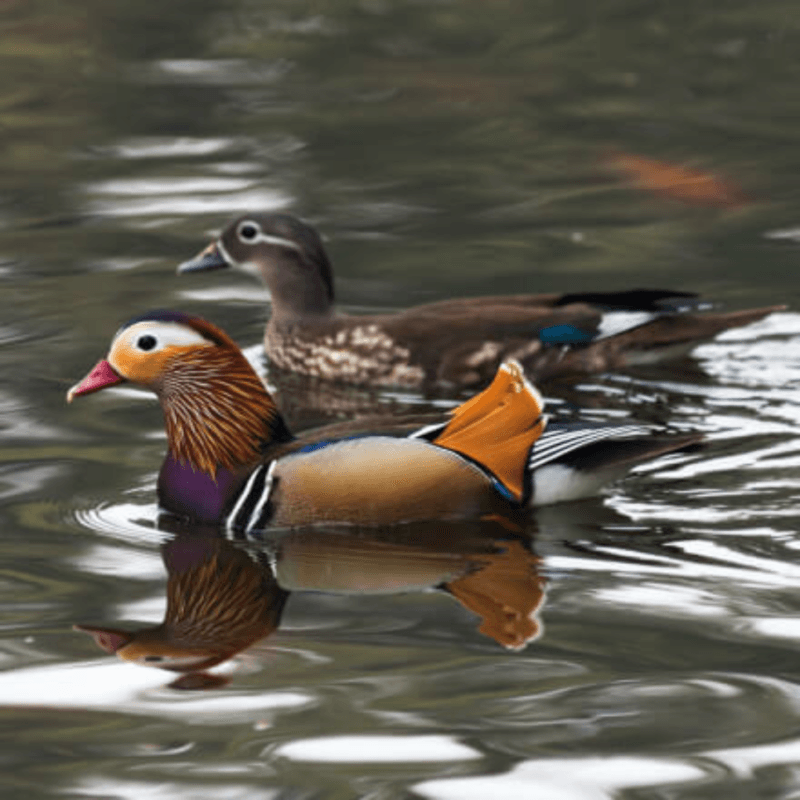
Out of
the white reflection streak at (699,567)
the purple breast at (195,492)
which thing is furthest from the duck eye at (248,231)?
the white reflection streak at (699,567)

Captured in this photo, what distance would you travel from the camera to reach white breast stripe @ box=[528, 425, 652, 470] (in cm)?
661

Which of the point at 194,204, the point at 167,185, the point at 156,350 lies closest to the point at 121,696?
the point at 156,350

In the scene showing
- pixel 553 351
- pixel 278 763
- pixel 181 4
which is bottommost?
pixel 278 763

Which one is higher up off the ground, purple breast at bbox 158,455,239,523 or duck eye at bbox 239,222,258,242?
duck eye at bbox 239,222,258,242

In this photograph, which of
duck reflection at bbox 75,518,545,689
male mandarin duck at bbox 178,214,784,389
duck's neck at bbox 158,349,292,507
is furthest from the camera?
male mandarin duck at bbox 178,214,784,389

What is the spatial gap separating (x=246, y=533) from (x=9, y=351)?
8.67ft

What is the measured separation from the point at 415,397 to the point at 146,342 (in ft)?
6.51

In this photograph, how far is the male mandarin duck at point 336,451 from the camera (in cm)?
647

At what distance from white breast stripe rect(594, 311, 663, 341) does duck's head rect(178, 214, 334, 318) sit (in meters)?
→ 1.30

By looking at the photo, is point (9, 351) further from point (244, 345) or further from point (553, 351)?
point (553, 351)

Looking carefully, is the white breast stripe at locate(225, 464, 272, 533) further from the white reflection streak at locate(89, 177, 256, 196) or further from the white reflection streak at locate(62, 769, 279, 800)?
the white reflection streak at locate(89, 177, 256, 196)

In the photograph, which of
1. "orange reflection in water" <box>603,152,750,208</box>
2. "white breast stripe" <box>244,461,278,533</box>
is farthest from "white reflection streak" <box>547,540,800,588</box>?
"orange reflection in water" <box>603,152,750,208</box>

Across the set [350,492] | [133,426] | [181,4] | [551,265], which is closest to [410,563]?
[350,492]

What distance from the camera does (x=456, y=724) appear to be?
4.80 m
